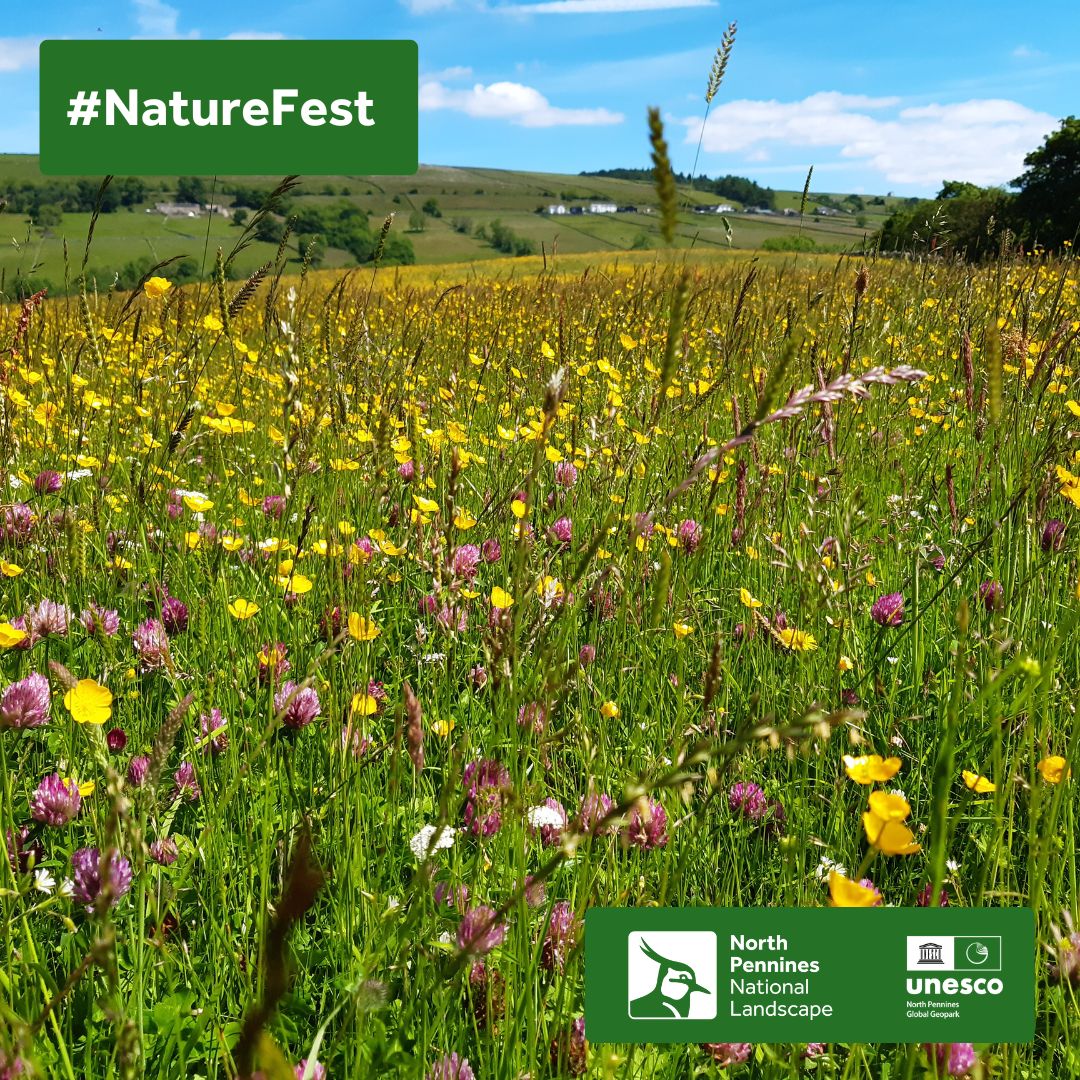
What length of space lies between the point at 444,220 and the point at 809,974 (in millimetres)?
91056

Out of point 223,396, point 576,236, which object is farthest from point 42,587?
point 576,236

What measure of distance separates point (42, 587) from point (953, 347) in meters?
5.01

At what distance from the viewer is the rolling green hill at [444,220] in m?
21.3

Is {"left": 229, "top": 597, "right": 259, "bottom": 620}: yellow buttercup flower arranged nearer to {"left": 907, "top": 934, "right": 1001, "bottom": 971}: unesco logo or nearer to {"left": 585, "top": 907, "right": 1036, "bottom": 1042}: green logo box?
{"left": 585, "top": 907, "right": 1036, "bottom": 1042}: green logo box

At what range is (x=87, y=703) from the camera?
1.14 meters

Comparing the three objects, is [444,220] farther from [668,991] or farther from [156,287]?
[668,991]

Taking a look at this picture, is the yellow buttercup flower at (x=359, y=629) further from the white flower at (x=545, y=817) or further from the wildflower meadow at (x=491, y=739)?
the white flower at (x=545, y=817)

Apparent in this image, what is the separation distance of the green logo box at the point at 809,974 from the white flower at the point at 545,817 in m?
0.41

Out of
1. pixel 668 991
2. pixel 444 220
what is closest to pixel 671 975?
pixel 668 991

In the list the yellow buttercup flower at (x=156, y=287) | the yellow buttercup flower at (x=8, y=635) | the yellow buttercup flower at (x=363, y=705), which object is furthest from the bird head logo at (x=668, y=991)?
the yellow buttercup flower at (x=156, y=287)

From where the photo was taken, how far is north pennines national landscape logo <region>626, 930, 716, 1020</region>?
1.02m

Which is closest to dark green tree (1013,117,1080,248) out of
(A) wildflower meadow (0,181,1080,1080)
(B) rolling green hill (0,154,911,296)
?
(B) rolling green hill (0,154,911,296)

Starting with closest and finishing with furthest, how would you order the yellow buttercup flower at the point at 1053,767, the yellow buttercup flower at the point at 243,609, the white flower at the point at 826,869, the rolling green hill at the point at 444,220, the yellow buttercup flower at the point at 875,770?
the yellow buttercup flower at the point at 875,770
the yellow buttercup flower at the point at 1053,767
the white flower at the point at 826,869
the yellow buttercup flower at the point at 243,609
the rolling green hill at the point at 444,220

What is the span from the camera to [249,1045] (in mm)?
344
